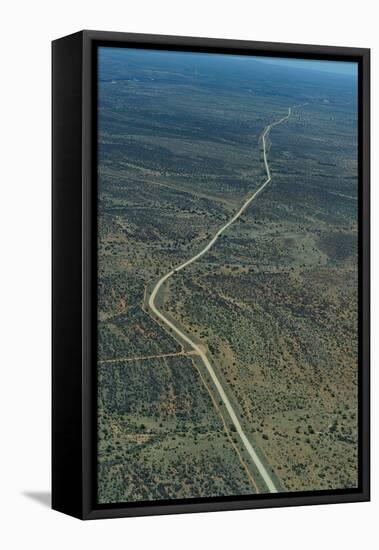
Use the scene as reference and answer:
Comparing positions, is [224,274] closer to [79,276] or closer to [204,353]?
[204,353]

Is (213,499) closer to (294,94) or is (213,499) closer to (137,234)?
A: (137,234)

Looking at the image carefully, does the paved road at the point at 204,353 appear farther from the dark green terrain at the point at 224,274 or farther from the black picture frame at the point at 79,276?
the black picture frame at the point at 79,276

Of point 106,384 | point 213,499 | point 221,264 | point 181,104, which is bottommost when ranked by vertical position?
point 213,499

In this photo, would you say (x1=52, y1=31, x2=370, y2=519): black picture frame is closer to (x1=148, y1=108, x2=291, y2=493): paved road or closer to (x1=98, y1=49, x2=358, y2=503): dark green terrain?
(x1=98, y1=49, x2=358, y2=503): dark green terrain

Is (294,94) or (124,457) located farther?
(294,94)

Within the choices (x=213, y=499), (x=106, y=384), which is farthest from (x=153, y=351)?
(x=213, y=499)

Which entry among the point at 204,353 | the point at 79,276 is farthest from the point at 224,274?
the point at 79,276

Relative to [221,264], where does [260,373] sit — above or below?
below
